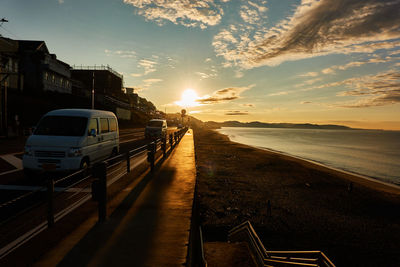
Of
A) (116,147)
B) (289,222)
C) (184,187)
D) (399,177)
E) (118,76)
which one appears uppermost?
(118,76)

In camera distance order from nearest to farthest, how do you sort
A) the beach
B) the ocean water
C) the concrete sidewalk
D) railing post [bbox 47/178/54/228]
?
the concrete sidewalk
railing post [bbox 47/178/54/228]
the beach
the ocean water

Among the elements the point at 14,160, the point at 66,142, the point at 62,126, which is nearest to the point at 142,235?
the point at 66,142

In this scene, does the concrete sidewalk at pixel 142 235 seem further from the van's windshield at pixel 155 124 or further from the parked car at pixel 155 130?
the van's windshield at pixel 155 124

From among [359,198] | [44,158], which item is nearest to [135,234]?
[44,158]

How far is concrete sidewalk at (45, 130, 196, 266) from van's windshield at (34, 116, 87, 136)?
3.49 metres

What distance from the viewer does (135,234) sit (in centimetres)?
396

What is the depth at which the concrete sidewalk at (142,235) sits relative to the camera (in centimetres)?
320

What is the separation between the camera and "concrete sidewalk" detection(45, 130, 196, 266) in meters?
3.20

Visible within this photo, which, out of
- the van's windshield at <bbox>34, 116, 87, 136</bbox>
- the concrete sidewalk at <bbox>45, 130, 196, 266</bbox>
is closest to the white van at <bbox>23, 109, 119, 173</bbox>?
the van's windshield at <bbox>34, 116, 87, 136</bbox>

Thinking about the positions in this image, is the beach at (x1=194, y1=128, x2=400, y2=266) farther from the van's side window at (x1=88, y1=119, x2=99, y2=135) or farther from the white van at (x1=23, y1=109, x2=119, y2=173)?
the van's side window at (x1=88, y1=119, x2=99, y2=135)

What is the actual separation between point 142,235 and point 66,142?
4782mm

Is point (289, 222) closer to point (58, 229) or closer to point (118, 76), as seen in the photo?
point (58, 229)

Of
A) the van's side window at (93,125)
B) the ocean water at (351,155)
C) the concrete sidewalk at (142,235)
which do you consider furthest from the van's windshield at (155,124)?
the ocean water at (351,155)

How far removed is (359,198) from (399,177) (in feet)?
56.7
